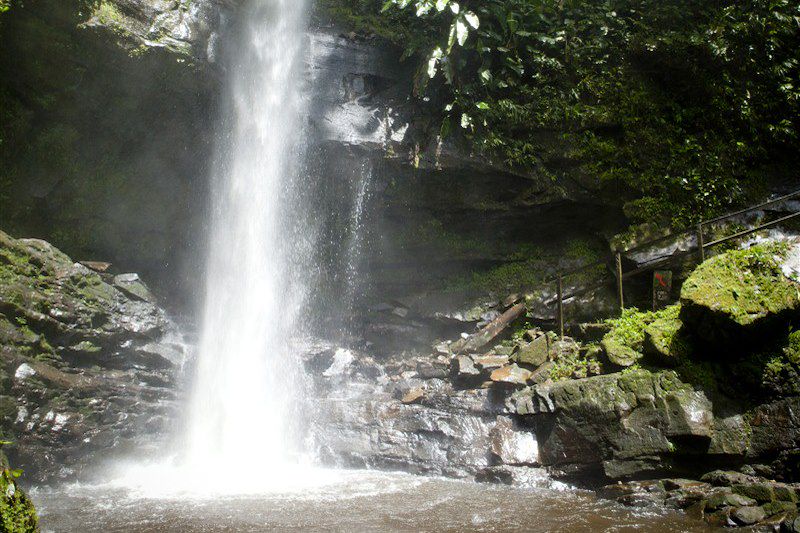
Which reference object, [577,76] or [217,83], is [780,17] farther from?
[217,83]

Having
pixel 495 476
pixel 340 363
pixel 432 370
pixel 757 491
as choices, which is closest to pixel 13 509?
pixel 495 476

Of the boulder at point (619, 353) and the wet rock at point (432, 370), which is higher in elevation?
the boulder at point (619, 353)

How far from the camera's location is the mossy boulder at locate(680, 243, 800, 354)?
6.09 meters

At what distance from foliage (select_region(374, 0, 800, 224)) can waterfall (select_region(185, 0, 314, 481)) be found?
332 cm

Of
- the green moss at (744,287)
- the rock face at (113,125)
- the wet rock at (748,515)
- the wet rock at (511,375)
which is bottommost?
the wet rock at (748,515)

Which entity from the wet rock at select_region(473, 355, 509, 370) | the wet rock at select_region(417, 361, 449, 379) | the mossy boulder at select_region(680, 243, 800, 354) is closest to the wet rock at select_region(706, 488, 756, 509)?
the mossy boulder at select_region(680, 243, 800, 354)

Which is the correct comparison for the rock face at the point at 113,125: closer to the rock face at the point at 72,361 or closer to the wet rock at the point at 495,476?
the rock face at the point at 72,361

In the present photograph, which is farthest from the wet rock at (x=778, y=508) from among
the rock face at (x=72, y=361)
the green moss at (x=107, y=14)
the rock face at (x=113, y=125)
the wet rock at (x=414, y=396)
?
the green moss at (x=107, y=14)

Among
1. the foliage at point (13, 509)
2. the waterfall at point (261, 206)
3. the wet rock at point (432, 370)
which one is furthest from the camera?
the waterfall at point (261, 206)

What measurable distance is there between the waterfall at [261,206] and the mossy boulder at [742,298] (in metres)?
6.94

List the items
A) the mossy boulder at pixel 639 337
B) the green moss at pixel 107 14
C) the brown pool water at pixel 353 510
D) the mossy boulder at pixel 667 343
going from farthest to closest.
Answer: the green moss at pixel 107 14, the mossy boulder at pixel 639 337, the mossy boulder at pixel 667 343, the brown pool water at pixel 353 510

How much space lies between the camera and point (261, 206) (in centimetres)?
1174

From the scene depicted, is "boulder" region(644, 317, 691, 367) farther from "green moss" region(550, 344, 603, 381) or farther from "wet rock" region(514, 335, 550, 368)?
"wet rock" region(514, 335, 550, 368)

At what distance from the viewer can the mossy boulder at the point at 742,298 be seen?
20.0ft
